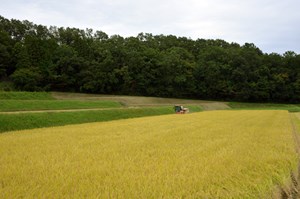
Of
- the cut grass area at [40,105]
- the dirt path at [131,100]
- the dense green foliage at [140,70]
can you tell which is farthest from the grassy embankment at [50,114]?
the dense green foliage at [140,70]

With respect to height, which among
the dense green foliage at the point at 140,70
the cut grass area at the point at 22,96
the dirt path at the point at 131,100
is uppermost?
the dense green foliage at the point at 140,70

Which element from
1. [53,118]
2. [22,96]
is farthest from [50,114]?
[22,96]

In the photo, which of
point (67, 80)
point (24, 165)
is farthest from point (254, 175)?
point (67, 80)

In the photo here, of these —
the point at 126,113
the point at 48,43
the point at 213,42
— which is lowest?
the point at 126,113

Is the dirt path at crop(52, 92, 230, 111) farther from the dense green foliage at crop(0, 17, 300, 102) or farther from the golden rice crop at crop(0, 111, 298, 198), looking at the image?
the golden rice crop at crop(0, 111, 298, 198)

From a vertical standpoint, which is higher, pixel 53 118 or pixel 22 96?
pixel 22 96

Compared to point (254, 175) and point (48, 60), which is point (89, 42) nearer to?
point (48, 60)

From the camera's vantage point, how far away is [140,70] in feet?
210

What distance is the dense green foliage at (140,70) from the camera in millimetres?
57000

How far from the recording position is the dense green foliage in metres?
57.0

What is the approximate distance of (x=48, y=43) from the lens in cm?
6197

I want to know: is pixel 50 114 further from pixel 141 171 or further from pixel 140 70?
pixel 140 70

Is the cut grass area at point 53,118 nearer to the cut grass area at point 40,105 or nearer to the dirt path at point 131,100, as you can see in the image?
the cut grass area at point 40,105

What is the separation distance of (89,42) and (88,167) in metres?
66.3
